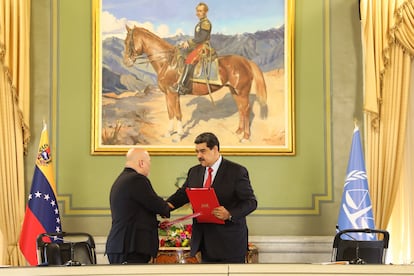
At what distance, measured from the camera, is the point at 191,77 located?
7.75 metres

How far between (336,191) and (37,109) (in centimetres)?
313

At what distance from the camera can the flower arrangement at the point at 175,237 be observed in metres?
6.90

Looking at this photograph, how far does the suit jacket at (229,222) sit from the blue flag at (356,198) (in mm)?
1660

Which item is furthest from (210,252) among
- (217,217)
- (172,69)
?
(172,69)

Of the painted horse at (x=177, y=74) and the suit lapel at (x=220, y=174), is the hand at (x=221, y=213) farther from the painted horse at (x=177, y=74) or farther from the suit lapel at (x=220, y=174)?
the painted horse at (x=177, y=74)

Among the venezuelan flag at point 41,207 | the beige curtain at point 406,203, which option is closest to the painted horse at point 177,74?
the venezuelan flag at point 41,207

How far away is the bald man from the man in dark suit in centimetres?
33

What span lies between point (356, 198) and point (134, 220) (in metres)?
2.46

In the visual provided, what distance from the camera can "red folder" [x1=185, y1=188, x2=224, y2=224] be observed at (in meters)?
5.58

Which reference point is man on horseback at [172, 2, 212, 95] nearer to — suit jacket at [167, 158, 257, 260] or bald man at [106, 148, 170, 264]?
suit jacket at [167, 158, 257, 260]

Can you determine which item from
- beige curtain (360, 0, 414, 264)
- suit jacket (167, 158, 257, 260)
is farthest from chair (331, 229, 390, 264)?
beige curtain (360, 0, 414, 264)

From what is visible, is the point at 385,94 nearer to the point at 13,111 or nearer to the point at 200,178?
the point at 200,178

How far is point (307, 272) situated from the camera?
11.6 feet

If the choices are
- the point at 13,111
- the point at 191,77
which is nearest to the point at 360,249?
the point at 191,77
